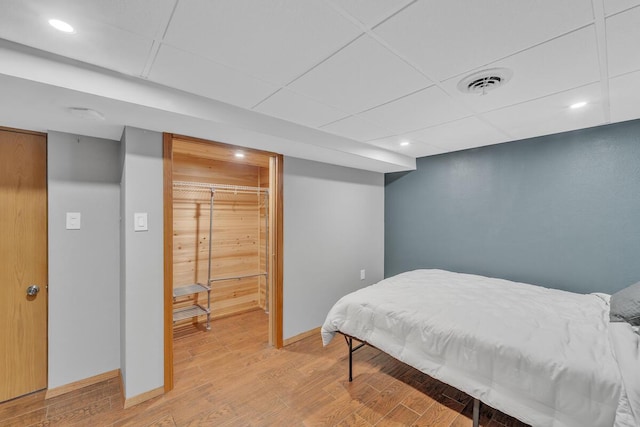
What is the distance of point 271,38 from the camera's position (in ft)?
3.99

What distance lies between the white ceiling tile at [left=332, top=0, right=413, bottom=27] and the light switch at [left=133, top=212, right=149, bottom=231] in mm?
1891

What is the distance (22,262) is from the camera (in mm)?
2047

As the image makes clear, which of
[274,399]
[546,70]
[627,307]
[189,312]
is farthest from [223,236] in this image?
[627,307]

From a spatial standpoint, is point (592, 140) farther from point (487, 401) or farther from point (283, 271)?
point (283, 271)

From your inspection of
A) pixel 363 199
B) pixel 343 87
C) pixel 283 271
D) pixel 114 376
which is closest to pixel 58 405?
pixel 114 376

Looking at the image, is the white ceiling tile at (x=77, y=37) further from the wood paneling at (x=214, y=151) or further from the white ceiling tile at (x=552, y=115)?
the white ceiling tile at (x=552, y=115)

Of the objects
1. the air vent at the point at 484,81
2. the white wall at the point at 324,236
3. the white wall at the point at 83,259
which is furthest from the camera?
the white wall at the point at 324,236

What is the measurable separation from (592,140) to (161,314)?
4008 mm

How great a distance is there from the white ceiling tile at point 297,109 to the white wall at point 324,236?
772 mm

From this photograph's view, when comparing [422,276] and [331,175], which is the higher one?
[331,175]

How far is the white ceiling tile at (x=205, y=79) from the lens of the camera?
1.37m

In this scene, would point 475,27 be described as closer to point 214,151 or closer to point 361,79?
point 361,79

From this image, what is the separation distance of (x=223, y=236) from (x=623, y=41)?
388 centimetres

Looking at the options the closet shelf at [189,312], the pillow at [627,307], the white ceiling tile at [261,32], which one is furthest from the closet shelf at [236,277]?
the pillow at [627,307]
